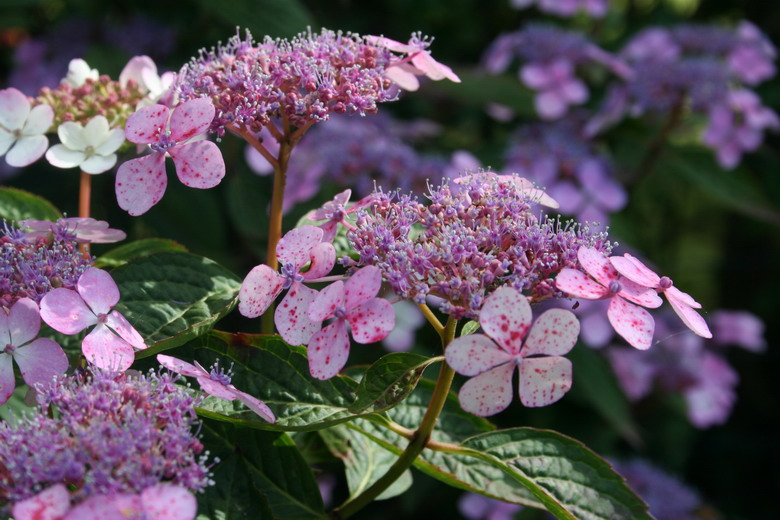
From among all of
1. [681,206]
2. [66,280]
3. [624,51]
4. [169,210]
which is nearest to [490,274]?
[66,280]

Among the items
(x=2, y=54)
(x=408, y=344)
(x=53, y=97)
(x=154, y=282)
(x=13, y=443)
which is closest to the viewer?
(x=13, y=443)

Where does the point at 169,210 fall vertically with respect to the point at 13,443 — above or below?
below

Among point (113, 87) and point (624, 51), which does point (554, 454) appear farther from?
point (624, 51)

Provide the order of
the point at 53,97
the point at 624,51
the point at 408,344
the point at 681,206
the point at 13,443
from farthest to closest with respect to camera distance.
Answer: the point at 681,206 < the point at 624,51 < the point at 408,344 < the point at 53,97 < the point at 13,443

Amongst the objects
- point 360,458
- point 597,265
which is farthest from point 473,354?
point 360,458

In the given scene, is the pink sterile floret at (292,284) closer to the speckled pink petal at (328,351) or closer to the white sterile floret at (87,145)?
the speckled pink petal at (328,351)

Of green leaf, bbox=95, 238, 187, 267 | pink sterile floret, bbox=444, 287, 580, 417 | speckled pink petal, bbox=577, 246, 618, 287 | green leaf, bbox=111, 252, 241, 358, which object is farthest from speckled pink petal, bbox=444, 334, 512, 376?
green leaf, bbox=95, 238, 187, 267

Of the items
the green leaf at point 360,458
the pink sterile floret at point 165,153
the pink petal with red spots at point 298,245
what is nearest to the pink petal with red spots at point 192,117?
the pink sterile floret at point 165,153
